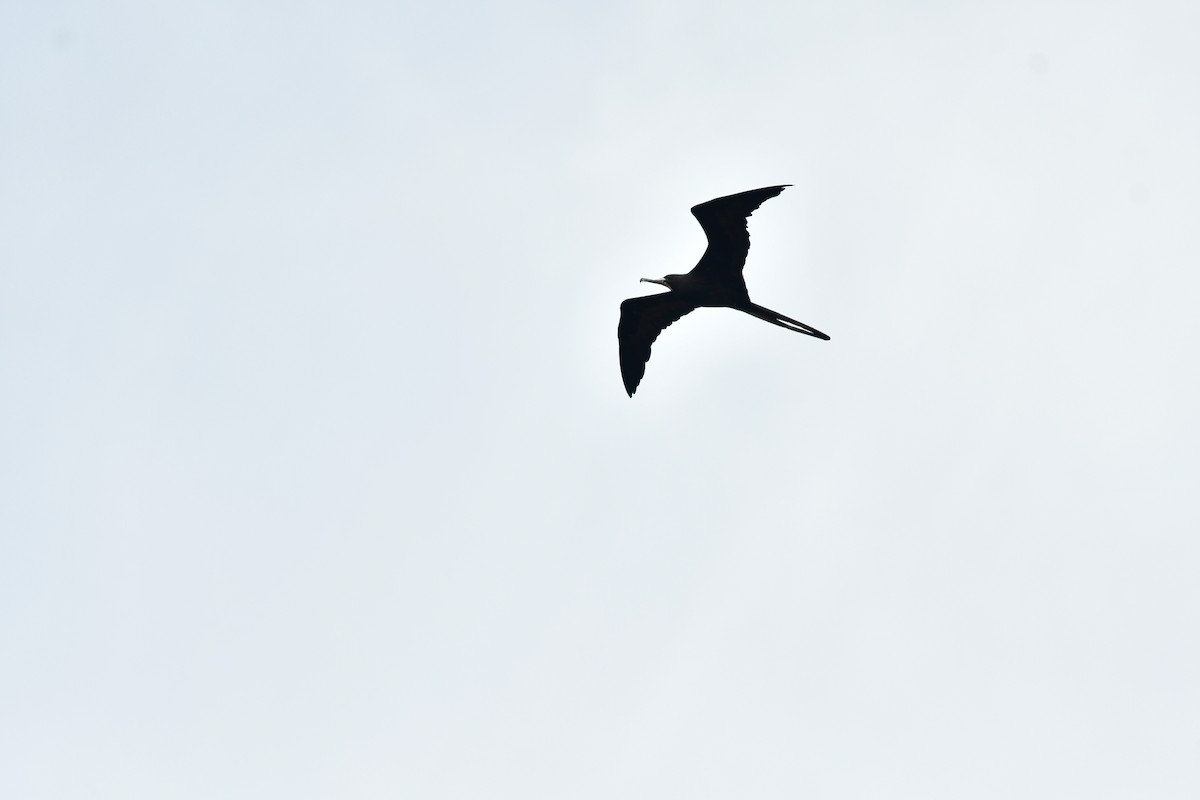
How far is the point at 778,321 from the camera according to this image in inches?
802

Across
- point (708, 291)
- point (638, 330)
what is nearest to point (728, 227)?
point (708, 291)

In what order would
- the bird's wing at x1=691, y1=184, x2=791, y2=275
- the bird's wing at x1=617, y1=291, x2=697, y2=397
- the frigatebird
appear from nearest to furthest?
the bird's wing at x1=691, y1=184, x2=791, y2=275 → the frigatebird → the bird's wing at x1=617, y1=291, x2=697, y2=397

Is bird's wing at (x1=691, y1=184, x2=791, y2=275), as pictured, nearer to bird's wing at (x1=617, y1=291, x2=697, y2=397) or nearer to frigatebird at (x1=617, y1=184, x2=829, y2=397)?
frigatebird at (x1=617, y1=184, x2=829, y2=397)

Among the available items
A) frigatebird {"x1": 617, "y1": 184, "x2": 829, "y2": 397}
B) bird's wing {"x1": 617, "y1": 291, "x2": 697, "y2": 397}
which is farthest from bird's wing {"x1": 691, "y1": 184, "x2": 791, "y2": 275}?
bird's wing {"x1": 617, "y1": 291, "x2": 697, "y2": 397}

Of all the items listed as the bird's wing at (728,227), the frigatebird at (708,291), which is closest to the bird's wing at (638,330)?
the frigatebird at (708,291)

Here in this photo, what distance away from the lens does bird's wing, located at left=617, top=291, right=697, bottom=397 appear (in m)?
22.0

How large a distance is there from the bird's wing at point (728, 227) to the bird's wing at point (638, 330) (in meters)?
1.55

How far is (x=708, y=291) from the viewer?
20984 millimetres

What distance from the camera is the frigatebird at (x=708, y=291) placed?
1973cm

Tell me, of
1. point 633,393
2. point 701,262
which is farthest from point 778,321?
point 633,393

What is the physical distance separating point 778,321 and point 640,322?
2.93 metres

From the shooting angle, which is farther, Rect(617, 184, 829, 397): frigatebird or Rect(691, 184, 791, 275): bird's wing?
Rect(617, 184, 829, 397): frigatebird

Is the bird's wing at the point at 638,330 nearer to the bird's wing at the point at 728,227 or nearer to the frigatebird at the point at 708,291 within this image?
the frigatebird at the point at 708,291

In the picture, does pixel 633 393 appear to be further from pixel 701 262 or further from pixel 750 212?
pixel 750 212
